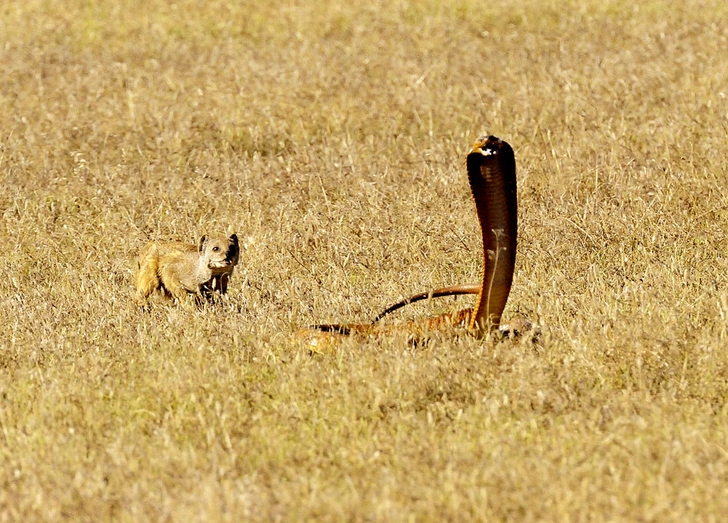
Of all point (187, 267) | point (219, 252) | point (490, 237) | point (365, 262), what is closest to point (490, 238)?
point (490, 237)

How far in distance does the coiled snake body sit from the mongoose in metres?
1.62

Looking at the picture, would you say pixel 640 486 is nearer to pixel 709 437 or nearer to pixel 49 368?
pixel 709 437

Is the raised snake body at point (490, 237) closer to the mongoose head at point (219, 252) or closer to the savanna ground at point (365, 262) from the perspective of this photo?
the savanna ground at point (365, 262)

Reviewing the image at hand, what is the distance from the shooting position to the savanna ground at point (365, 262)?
176 inches

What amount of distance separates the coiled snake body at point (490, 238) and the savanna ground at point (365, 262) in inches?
9.5

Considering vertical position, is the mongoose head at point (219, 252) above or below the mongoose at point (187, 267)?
above

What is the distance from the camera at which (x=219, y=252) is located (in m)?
7.82

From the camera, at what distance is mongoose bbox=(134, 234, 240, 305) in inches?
309

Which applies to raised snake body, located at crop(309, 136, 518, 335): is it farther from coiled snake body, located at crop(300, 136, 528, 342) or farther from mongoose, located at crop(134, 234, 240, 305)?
mongoose, located at crop(134, 234, 240, 305)

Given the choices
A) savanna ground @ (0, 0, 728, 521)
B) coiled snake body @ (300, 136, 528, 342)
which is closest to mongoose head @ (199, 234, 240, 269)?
savanna ground @ (0, 0, 728, 521)

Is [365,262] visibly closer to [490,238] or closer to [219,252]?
[219,252]

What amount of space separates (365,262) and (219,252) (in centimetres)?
105

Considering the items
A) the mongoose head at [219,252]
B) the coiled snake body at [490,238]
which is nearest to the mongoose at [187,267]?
the mongoose head at [219,252]

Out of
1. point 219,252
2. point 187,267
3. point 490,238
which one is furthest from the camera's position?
point 187,267
